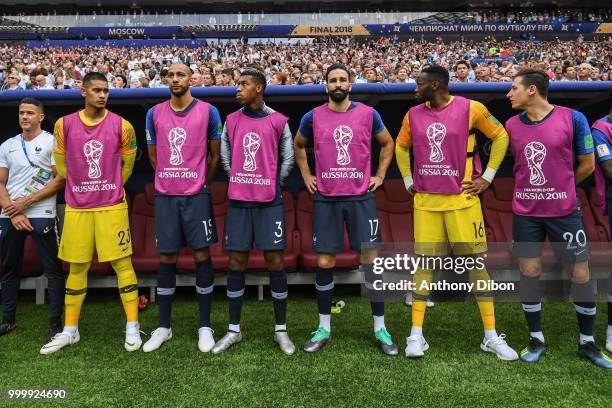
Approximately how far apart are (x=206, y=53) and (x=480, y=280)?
71.5 feet

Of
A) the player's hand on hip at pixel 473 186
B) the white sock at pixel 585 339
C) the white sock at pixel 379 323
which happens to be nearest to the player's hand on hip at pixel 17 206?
the white sock at pixel 379 323

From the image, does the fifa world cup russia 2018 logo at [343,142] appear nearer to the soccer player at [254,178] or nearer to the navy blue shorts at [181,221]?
the soccer player at [254,178]

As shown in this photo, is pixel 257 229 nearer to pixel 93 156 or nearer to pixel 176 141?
pixel 176 141

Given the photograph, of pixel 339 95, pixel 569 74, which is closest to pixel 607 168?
pixel 339 95

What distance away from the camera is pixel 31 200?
385cm

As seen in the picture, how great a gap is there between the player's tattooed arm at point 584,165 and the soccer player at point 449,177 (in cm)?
52

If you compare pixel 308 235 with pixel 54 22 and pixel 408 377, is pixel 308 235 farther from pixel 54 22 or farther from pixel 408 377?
pixel 54 22

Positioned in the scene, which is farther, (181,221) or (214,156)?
(214,156)

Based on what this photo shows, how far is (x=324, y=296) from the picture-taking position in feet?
12.3

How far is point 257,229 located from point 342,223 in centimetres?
65

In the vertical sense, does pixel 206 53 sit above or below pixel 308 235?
above

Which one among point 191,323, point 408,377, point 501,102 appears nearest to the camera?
point 408,377

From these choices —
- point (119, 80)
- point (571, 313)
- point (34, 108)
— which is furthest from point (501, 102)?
point (119, 80)

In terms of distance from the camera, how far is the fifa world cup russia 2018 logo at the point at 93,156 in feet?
11.9
